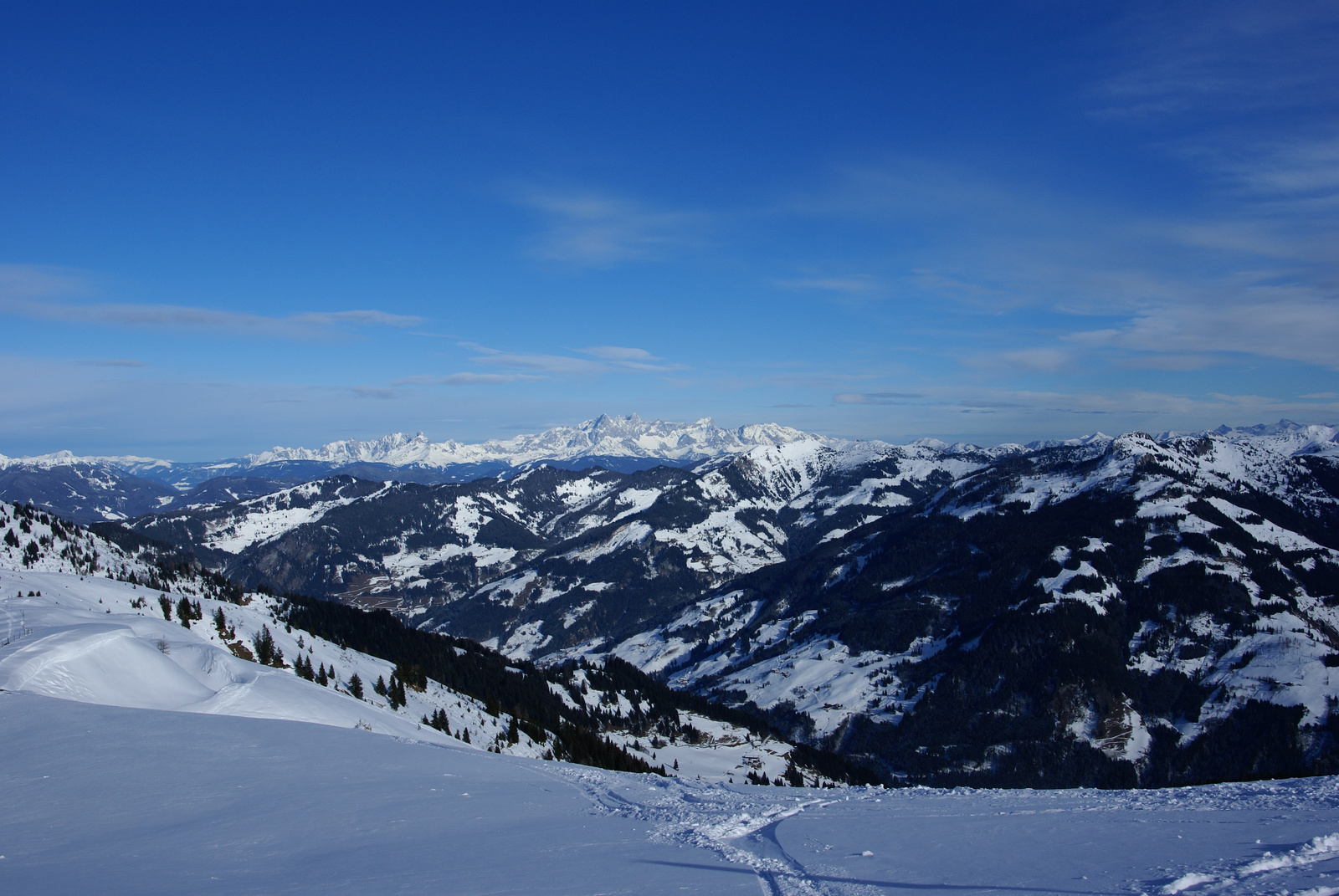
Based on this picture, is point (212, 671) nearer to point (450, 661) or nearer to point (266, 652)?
point (266, 652)

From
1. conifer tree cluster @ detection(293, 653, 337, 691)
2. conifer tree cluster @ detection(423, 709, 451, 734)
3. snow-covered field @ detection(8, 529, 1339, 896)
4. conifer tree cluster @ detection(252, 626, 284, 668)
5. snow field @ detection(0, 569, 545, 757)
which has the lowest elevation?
conifer tree cluster @ detection(423, 709, 451, 734)

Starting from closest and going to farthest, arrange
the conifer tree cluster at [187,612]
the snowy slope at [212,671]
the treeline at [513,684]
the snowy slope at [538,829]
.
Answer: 1. the snowy slope at [538,829]
2. the snowy slope at [212,671]
3. the conifer tree cluster at [187,612]
4. the treeline at [513,684]

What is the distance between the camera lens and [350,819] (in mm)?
21438

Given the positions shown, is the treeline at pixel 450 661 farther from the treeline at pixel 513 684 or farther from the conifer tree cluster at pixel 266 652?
the conifer tree cluster at pixel 266 652

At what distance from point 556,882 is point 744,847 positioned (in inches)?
265

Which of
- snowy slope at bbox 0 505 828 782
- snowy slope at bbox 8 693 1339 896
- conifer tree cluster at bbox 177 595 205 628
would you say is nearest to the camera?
snowy slope at bbox 8 693 1339 896

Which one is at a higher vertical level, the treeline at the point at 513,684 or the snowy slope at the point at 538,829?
the snowy slope at the point at 538,829

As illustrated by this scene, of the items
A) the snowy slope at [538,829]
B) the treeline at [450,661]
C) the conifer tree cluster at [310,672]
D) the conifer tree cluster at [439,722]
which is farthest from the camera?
the treeline at [450,661]

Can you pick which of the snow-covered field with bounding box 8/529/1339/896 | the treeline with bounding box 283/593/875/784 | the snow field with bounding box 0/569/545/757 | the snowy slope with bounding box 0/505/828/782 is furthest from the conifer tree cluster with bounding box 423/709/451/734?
the snow-covered field with bounding box 8/529/1339/896

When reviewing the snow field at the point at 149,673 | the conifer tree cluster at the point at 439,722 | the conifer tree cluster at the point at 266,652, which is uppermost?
the snow field at the point at 149,673

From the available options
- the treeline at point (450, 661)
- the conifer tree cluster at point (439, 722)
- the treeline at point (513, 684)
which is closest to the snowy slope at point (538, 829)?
the conifer tree cluster at point (439, 722)

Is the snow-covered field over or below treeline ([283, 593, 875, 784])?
over

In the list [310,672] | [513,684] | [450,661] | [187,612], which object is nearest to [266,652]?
[310,672]

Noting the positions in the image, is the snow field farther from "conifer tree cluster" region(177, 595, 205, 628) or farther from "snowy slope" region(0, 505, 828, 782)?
"conifer tree cluster" region(177, 595, 205, 628)
